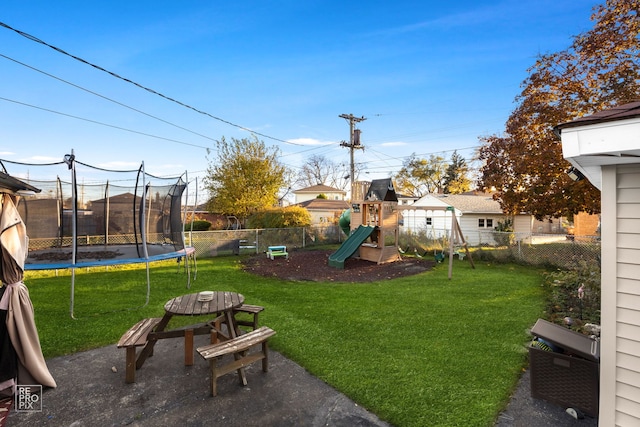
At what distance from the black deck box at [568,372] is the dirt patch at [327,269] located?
18.5 feet

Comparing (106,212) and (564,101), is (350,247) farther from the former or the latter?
(564,101)

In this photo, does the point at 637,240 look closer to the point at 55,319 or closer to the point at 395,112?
the point at 55,319

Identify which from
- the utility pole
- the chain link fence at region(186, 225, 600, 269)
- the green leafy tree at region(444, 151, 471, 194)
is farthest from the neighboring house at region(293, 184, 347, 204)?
the chain link fence at region(186, 225, 600, 269)

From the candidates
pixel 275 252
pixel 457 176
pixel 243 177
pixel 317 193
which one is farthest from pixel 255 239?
pixel 457 176

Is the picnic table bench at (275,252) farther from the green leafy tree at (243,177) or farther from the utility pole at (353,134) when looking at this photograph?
the utility pole at (353,134)

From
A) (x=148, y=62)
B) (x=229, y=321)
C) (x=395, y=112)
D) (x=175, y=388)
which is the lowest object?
(x=175, y=388)

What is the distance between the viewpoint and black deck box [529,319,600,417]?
259 centimetres

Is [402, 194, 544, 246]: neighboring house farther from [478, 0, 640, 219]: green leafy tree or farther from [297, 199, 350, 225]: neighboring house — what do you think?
[297, 199, 350, 225]: neighboring house

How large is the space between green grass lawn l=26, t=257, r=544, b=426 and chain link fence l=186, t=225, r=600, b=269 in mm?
1491

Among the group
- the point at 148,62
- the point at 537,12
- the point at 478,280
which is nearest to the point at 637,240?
the point at 478,280

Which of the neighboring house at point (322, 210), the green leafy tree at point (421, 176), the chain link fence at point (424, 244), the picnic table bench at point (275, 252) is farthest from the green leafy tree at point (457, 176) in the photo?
the picnic table bench at point (275, 252)

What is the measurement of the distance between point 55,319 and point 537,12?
12931 millimetres

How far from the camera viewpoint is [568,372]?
8.90 ft

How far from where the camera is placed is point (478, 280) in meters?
8.13
